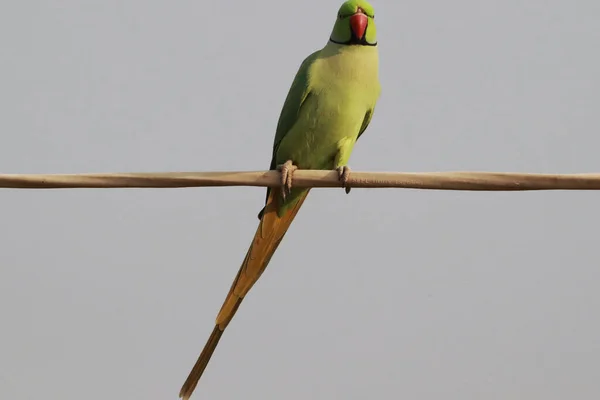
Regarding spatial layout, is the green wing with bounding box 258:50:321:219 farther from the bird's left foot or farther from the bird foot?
the bird's left foot

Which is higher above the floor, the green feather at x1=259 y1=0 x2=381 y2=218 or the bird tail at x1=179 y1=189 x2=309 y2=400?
the green feather at x1=259 y1=0 x2=381 y2=218

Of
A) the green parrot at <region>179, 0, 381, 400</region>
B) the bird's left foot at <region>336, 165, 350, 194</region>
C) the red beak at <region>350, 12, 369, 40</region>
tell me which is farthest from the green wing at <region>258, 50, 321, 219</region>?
the bird's left foot at <region>336, 165, 350, 194</region>

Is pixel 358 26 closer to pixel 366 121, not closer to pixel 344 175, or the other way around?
pixel 366 121

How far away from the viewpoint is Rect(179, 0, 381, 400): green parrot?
5.63 feet

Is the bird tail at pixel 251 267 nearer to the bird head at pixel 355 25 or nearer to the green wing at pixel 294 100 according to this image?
the green wing at pixel 294 100

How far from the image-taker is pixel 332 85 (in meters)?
1.72

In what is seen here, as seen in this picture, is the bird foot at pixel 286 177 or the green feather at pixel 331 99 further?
the green feather at pixel 331 99

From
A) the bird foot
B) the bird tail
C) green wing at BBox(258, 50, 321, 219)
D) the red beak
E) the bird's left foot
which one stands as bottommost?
the bird tail

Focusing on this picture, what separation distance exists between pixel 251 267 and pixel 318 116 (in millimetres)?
391

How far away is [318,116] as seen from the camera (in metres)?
1.72

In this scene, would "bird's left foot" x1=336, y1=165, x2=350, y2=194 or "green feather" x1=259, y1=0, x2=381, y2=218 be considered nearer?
"bird's left foot" x1=336, y1=165, x2=350, y2=194

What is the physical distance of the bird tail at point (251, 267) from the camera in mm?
1706

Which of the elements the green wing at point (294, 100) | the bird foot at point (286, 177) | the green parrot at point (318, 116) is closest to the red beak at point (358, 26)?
the green parrot at point (318, 116)

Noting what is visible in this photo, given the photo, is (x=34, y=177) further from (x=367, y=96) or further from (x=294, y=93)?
(x=367, y=96)
